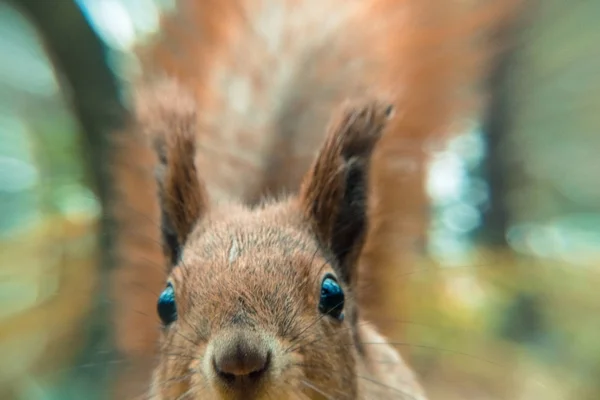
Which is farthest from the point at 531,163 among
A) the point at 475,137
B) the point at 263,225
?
the point at 263,225

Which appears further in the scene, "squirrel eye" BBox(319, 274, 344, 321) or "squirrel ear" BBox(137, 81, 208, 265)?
"squirrel ear" BBox(137, 81, 208, 265)

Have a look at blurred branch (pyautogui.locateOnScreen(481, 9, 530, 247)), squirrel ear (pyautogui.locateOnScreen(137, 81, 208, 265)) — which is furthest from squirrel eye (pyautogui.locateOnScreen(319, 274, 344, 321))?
blurred branch (pyautogui.locateOnScreen(481, 9, 530, 247))

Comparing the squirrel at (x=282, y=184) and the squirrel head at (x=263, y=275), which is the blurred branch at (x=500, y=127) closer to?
the squirrel at (x=282, y=184)

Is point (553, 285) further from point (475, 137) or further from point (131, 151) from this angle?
point (131, 151)

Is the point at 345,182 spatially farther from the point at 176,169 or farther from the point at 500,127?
the point at 500,127

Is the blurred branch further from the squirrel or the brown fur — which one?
the brown fur

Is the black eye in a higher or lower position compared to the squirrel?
lower

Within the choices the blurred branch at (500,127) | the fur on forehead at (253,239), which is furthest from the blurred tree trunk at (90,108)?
the blurred branch at (500,127)
